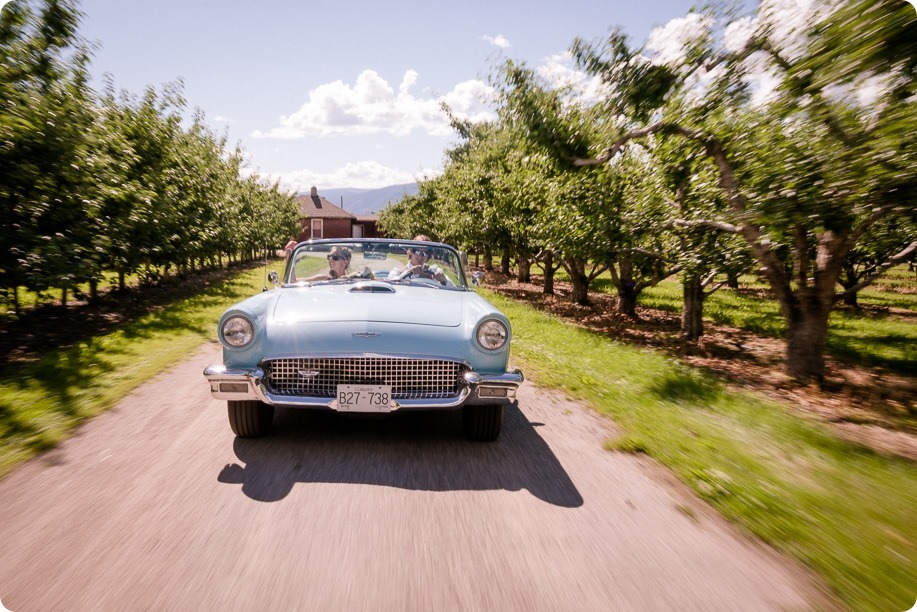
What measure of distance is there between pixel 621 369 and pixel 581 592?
206 inches

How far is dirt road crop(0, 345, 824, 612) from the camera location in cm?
212

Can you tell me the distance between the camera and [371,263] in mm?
5133

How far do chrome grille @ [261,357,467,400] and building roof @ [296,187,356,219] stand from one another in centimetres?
6985

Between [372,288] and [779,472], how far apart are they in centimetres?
341

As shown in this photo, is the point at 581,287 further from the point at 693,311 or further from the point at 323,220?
the point at 323,220

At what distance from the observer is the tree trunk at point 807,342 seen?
6.93m

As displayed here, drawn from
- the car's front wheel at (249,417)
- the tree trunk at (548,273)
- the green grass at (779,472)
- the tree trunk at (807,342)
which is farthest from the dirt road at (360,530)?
the tree trunk at (548,273)

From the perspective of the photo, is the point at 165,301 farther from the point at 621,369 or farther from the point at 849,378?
the point at 849,378

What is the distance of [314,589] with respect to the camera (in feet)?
6.97

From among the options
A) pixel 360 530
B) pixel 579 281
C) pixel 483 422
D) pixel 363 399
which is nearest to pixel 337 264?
pixel 363 399

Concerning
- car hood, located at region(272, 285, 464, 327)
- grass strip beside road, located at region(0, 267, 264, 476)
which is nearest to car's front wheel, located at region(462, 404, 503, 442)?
car hood, located at region(272, 285, 464, 327)

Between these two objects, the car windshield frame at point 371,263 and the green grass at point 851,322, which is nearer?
the car windshield frame at point 371,263

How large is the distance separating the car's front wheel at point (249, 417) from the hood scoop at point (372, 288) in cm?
119

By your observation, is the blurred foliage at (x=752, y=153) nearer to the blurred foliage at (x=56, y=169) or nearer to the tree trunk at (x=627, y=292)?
the tree trunk at (x=627, y=292)
